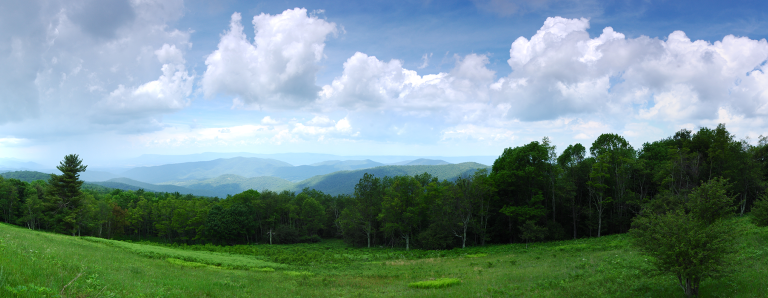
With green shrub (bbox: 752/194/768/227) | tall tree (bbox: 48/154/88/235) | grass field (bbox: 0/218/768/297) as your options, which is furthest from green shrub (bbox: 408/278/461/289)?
tall tree (bbox: 48/154/88/235)

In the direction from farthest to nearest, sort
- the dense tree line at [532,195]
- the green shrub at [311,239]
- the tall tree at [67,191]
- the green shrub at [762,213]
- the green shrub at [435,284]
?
1. the green shrub at [311,239]
2. the tall tree at [67,191]
3. the dense tree line at [532,195]
4. the green shrub at [762,213]
5. the green shrub at [435,284]

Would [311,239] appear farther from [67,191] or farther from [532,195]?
[532,195]

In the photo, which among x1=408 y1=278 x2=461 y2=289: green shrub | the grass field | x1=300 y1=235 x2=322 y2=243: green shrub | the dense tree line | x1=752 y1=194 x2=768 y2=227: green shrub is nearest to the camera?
the grass field

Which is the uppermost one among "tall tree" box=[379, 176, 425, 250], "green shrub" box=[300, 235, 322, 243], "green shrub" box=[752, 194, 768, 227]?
"green shrub" box=[752, 194, 768, 227]

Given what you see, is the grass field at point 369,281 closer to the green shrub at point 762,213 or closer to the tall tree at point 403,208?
the green shrub at point 762,213

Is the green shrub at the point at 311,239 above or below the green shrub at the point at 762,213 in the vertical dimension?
below

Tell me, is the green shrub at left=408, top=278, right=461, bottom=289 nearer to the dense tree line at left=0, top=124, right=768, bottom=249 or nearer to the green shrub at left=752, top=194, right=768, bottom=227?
the green shrub at left=752, top=194, right=768, bottom=227

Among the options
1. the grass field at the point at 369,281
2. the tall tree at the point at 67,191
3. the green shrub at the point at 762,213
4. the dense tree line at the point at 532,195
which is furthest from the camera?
the tall tree at the point at 67,191

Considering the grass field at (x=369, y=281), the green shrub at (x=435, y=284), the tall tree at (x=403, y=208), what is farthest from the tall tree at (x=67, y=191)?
the green shrub at (x=435, y=284)

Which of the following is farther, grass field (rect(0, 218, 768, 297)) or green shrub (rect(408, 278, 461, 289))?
green shrub (rect(408, 278, 461, 289))

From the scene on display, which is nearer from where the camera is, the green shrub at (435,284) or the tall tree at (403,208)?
the green shrub at (435,284)

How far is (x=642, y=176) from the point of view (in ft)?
172

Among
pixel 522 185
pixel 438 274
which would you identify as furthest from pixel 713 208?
pixel 522 185

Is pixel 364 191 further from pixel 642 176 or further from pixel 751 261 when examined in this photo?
pixel 751 261
